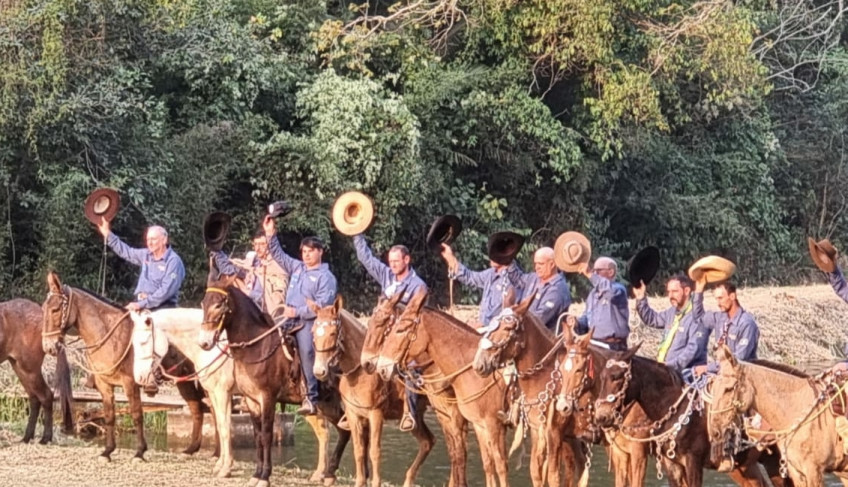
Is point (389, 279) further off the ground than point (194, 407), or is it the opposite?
point (389, 279)

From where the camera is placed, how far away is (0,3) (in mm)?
23219

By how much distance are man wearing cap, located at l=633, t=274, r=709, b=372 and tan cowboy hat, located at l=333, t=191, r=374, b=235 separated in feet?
9.19

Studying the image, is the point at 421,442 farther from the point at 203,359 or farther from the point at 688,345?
the point at 688,345

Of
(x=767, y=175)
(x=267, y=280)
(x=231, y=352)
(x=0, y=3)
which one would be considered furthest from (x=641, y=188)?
(x=231, y=352)

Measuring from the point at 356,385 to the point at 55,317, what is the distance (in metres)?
3.33

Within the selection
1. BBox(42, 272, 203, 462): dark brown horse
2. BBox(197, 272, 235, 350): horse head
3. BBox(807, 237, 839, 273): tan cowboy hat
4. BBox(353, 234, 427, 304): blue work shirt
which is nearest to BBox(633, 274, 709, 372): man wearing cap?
BBox(807, 237, 839, 273): tan cowboy hat

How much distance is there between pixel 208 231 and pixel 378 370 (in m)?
2.90

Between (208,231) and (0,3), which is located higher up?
(0,3)

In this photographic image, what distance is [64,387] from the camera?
16.1 metres

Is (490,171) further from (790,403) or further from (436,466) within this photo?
(790,403)

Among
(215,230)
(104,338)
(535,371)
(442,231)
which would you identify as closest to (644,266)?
(442,231)

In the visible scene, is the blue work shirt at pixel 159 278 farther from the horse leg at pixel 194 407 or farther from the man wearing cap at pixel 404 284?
the man wearing cap at pixel 404 284

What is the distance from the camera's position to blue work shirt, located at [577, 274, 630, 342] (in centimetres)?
1309

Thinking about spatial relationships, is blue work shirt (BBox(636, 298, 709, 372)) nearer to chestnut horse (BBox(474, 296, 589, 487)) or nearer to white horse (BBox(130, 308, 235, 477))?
chestnut horse (BBox(474, 296, 589, 487))
